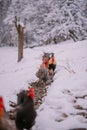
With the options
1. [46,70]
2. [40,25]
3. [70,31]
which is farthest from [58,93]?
[40,25]

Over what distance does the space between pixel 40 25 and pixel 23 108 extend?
24732 millimetres

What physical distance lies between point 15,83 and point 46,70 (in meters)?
1.71

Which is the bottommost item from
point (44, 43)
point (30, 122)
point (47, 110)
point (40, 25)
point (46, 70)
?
point (44, 43)

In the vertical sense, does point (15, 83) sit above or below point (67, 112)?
below

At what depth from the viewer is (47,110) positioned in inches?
323

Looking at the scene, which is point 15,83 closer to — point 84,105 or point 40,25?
point 84,105

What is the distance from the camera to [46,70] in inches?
520

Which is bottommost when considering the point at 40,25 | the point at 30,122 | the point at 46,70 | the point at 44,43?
the point at 44,43

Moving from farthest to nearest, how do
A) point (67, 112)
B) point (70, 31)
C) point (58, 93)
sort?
point (70, 31), point (58, 93), point (67, 112)

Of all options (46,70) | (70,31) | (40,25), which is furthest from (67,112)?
(40,25)

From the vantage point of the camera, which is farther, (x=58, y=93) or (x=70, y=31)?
(x=70, y=31)

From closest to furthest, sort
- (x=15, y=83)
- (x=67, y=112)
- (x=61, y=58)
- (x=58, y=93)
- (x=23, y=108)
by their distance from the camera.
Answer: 1. (x=23, y=108)
2. (x=67, y=112)
3. (x=58, y=93)
4. (x=15, y=83)
5. (x=61, y=58)

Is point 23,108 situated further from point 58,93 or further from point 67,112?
point 58,93

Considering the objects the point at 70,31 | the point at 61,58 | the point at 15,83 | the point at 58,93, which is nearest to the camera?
the point at 58,93
